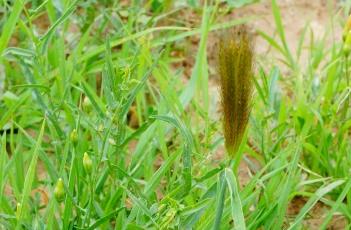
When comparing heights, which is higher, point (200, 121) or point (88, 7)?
point (88, 7)

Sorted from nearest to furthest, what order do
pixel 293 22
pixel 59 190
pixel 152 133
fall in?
1. pixel 59 190
2. pixel 152 133
3. pixel 293 22

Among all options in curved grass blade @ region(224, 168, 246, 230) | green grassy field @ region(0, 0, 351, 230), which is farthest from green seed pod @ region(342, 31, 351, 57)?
curved grass blade @ region(224, 168, 246, 230)

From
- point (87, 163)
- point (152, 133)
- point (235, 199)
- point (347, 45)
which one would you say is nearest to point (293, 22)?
point (347, 45)

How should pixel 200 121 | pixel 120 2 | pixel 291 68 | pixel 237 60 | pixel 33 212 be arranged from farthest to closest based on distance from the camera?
pixel 120 2 < pixel 291 68 < pixel 200 121 < pixel 33 212 < pixel 237 60

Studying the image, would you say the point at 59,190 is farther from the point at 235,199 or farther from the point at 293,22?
the point at 293,22

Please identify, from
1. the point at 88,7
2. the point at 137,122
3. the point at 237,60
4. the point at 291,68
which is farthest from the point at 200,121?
the point at 237,60

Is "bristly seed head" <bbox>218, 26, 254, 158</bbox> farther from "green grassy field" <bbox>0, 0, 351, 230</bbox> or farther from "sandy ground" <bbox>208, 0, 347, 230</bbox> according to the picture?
"sandy ground" <bbox>208, 0, 347, 230</bbox>

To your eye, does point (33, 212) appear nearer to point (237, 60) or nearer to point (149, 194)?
point (149, 194)
